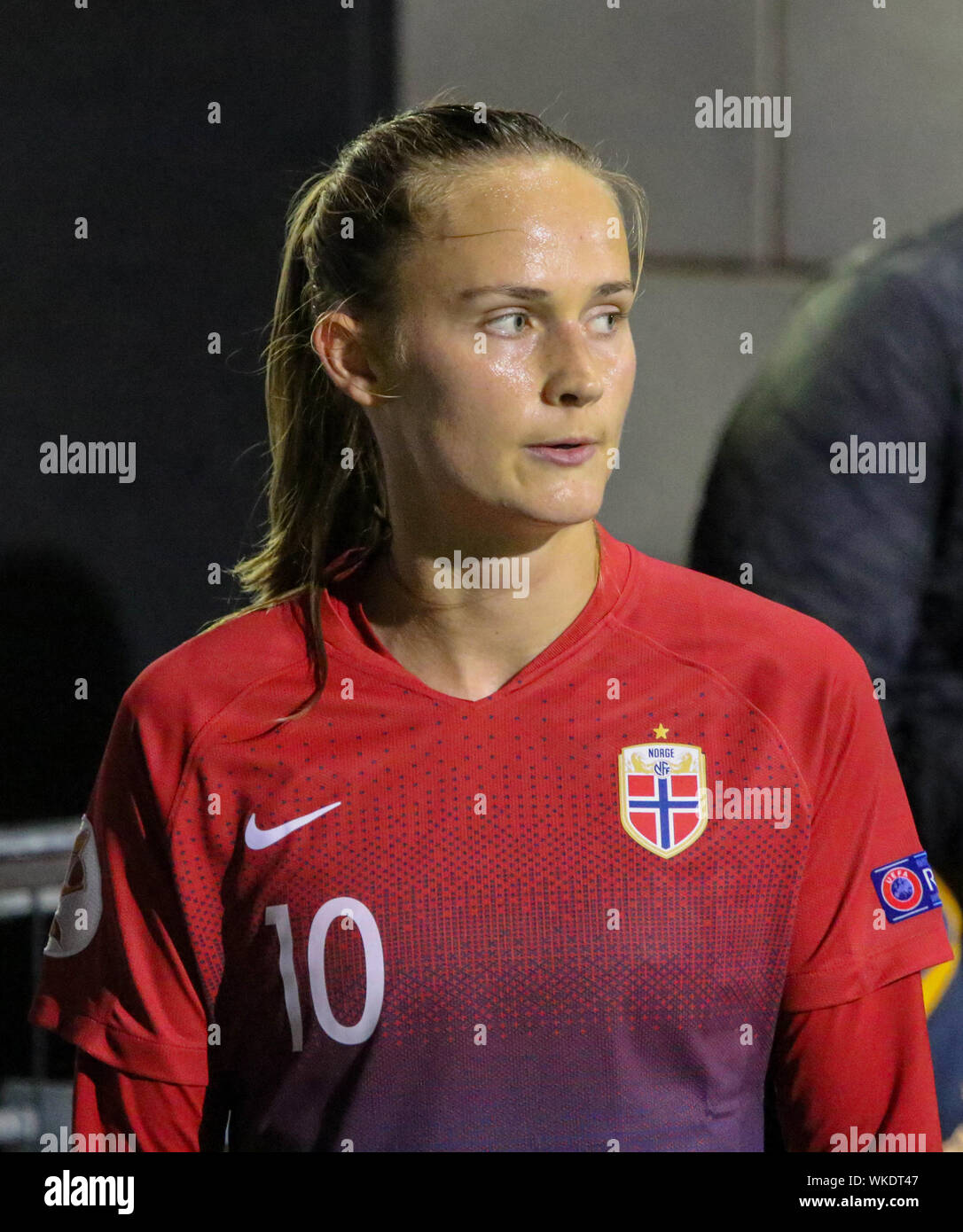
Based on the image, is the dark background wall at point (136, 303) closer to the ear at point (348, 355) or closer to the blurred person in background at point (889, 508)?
the ear at point (348, 355)

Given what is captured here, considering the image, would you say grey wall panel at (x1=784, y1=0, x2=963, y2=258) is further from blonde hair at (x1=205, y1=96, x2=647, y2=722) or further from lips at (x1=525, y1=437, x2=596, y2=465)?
lips at (x1=525, y1=437, x2=596, y2=465)

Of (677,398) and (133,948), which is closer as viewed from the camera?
(133,948)

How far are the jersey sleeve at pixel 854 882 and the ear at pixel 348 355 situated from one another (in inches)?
22.5

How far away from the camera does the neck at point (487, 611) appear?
1.50 meters

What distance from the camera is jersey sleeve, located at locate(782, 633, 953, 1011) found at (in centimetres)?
145

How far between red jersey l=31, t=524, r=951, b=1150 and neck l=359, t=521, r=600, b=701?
0.02 m

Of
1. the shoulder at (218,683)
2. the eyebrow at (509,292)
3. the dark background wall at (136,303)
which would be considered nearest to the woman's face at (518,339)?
the eyebrow at (509,292)

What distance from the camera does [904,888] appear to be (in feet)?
4.88

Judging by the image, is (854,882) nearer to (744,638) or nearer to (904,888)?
(904,888)

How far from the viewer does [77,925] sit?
62.1 inches

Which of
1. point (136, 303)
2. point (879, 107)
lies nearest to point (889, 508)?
point (879, 107)

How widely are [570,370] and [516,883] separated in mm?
513

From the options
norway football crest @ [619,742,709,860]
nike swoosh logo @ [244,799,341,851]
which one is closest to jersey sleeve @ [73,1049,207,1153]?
nike swoosh logo @ [244,799,341,851]
